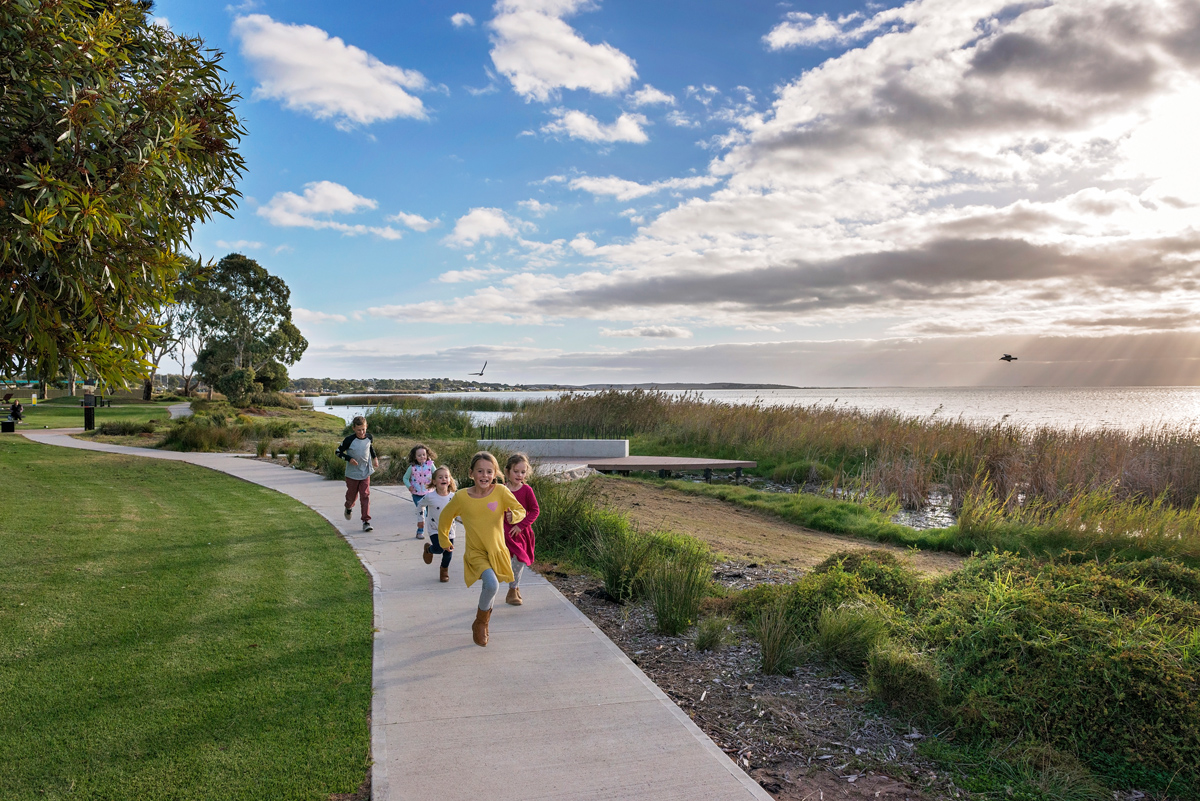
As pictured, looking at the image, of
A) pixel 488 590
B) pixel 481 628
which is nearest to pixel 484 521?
pixel 488 590

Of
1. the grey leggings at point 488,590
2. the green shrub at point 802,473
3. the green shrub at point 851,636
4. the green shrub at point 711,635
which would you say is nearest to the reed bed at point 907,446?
the green shrub at point 802,473

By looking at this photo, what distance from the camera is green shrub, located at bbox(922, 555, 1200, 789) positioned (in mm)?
3328

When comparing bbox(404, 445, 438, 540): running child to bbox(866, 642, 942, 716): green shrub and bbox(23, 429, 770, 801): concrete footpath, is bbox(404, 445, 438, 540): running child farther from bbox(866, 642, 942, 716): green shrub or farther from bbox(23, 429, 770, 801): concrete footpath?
bbox(866, 642, 942, 716): green shrub

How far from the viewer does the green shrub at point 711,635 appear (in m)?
4.87

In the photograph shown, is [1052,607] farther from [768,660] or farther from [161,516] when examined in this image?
[161,516]

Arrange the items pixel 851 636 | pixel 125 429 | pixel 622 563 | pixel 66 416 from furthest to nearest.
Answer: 1. pixel 66 416
2. pixel 125 429
3. pixel 622 563
4. pixel 851 636

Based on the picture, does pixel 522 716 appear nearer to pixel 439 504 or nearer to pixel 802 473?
pixel 439 504

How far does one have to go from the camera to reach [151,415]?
103ft

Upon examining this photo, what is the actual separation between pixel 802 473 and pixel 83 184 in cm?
1461

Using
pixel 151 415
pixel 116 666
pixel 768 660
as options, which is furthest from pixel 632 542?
pixel 151 415

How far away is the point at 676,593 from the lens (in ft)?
17.5

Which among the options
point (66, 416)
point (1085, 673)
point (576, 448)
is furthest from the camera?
point (66, 416)

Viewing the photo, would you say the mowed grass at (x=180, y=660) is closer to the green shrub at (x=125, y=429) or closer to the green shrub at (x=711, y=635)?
the green shrub at (x=711, y=635)

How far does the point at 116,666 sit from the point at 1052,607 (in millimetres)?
5817
